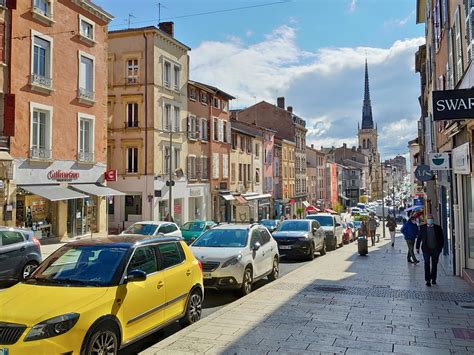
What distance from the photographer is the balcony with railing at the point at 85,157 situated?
25345 millimetres

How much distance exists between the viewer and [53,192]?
2233 centimetres

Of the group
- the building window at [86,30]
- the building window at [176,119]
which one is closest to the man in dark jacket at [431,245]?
the building window at [86,30]

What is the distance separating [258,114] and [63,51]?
43168 millimetres

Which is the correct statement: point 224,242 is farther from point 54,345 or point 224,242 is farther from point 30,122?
point 30,122

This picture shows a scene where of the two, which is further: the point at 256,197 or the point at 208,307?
the point at 256,197

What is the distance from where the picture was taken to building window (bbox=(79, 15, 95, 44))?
83.5 feet

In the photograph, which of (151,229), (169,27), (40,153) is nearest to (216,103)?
(169,27)

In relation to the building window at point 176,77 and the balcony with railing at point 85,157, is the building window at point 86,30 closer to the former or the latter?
the balcony with railing at point 85,157

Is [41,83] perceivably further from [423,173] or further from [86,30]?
[423,173]

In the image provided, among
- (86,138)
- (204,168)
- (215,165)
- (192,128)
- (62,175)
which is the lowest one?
(62,175)

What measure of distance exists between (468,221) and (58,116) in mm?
19780

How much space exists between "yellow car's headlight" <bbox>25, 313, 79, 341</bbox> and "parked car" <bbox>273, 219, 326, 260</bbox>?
12.4 m

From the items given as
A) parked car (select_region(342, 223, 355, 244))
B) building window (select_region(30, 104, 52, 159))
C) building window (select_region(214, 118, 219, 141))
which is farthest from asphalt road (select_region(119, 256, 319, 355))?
building window (select_region(214, 118, 219, 141))

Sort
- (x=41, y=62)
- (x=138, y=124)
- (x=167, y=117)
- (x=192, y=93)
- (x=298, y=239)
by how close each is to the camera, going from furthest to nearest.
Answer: (x=192, y=93)
(x=167, y=117)
(x=138, y=124)
(x=41, y=62)
(x=298, y=239)
